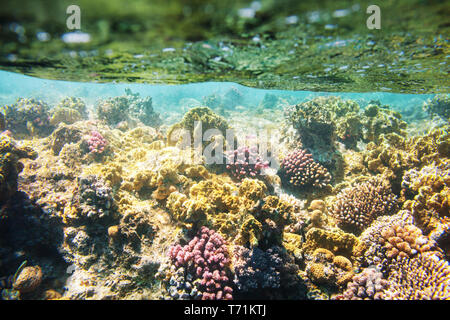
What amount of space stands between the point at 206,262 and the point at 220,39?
472cm

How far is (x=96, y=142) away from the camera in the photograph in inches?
314

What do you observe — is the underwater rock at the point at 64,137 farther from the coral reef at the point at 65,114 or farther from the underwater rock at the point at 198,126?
the coral reef at the point at 65,114

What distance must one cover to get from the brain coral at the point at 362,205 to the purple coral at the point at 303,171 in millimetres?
1098

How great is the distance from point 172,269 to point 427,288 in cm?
507

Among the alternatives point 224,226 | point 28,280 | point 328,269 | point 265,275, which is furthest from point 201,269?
point 28,280

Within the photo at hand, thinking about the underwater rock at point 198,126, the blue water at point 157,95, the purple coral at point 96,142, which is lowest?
the purple coral at point 96,142

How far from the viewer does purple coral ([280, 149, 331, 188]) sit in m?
7.23

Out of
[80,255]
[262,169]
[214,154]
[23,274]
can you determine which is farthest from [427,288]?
[23,274]

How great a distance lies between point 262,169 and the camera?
7422mm

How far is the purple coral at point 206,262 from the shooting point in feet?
13.1

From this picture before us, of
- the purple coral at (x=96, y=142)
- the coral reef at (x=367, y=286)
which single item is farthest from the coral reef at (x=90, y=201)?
the coral reef at (x=367, y=286)

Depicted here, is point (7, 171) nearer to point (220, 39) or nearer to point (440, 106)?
A: point (220, 39)

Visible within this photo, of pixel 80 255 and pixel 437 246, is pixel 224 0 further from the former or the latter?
pixel 437 246

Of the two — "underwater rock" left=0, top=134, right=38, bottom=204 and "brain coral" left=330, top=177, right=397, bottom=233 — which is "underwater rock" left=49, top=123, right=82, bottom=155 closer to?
"underwater rock" left=0, top=134, right=38, bottom=204
